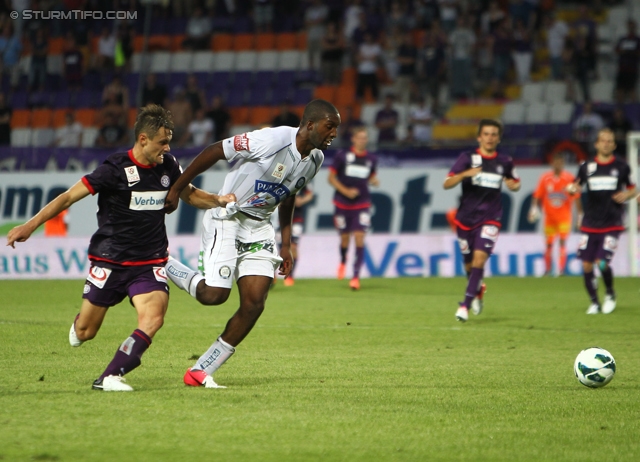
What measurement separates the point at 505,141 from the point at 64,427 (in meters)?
15.7

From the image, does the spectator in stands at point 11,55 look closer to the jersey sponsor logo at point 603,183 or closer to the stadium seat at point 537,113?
the stadium seat at point 537,113

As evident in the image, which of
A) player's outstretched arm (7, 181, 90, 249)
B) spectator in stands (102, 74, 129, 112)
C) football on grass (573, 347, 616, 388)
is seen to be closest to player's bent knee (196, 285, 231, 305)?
player's outstretched arm (7, 181, 90, 249)

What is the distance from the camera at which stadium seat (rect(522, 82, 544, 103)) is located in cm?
2227

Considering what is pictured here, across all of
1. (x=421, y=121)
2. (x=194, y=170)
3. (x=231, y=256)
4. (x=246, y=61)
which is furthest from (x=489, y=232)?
(x=246, y=61)

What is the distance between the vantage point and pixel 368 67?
904 inches

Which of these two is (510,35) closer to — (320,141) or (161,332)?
(161,332)

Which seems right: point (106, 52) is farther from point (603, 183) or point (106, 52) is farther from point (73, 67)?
point (603, 183)

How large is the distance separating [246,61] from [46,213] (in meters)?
19.3

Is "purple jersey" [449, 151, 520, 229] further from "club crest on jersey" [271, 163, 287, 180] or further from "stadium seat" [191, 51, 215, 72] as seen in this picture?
"stadium seat" [191, 51, 215, 72]

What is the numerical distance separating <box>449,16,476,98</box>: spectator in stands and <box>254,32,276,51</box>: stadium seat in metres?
4.78

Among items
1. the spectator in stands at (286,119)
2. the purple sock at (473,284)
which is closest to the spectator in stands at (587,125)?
the spectator in stands at (286,119)

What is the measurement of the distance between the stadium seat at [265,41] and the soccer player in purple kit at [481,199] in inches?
549

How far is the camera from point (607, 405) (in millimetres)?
6309

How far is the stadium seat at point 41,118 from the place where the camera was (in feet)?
76.3
